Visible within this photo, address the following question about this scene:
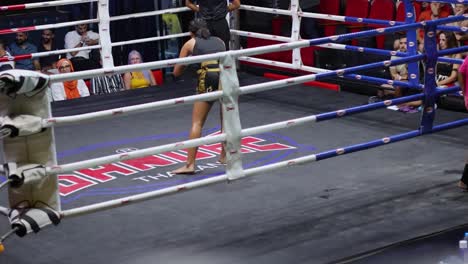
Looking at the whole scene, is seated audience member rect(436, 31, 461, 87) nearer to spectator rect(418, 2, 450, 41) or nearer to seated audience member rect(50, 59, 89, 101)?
spectator rect(418, 2, 450, 41)

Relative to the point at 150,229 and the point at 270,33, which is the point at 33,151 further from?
the point at 270,33

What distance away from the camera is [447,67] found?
9.71 meters

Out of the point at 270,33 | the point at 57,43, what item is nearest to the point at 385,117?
the point at 270,33

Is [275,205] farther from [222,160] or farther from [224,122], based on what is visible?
[222,160]

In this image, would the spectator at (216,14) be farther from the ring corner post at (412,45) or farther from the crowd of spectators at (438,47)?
the ring corner post at (412,45)

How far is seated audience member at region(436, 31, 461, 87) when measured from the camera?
8.87m

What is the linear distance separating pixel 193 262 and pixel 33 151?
4.02ft

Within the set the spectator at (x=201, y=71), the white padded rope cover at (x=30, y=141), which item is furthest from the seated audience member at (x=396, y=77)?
the white padded rope cover at (x=30, y=141)

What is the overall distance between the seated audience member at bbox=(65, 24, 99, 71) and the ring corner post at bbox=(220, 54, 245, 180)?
520 centimetres

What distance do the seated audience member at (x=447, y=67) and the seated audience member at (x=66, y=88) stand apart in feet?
12.5

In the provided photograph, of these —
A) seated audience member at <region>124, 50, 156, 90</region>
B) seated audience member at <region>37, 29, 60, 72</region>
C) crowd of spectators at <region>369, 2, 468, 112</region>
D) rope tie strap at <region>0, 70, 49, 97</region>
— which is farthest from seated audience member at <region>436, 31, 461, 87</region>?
rope tie strap at <region>0, 70, 49, 97</region>

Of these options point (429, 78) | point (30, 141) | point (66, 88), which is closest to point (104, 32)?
point (66, 88)

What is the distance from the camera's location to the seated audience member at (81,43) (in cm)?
1098

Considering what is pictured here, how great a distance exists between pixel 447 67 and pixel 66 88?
405 cm
